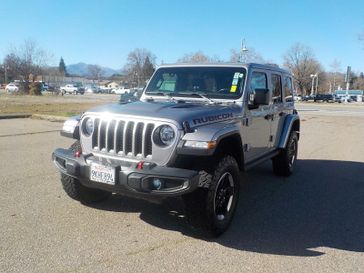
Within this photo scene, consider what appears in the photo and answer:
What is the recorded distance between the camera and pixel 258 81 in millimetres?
5930

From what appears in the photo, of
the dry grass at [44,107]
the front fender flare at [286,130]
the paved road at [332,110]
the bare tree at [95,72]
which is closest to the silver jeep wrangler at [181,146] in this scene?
the front fender flare at [286,130]

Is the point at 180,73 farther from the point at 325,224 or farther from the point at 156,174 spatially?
the point at 325,224

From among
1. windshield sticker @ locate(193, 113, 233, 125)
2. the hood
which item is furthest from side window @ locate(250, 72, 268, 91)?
windshield sticker @ locate(193, 113, 233, 125)

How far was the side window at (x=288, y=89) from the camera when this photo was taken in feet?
24.2

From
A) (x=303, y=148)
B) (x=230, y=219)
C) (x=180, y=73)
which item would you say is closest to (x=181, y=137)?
(x=230, y=219)

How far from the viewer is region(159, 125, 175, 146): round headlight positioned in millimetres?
4102

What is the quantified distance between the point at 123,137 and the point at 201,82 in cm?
182

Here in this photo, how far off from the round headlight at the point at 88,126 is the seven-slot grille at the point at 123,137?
0.10 metres

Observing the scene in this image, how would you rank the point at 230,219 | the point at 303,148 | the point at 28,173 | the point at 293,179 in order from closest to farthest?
the point at 230,219
the point at 28,173
the point at 293,179
the point at 303,148

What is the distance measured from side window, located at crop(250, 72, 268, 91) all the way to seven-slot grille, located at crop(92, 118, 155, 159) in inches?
80.0

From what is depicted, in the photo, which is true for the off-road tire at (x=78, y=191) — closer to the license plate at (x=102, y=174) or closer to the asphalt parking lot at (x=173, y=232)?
the asphalt parking lot at (x=173, y=232)

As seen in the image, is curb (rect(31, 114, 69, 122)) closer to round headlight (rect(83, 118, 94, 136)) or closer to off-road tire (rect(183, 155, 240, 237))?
round headlight (rect(83, 118, 94, 136))

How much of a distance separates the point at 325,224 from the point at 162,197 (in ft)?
7.17

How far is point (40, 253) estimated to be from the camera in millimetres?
3797
